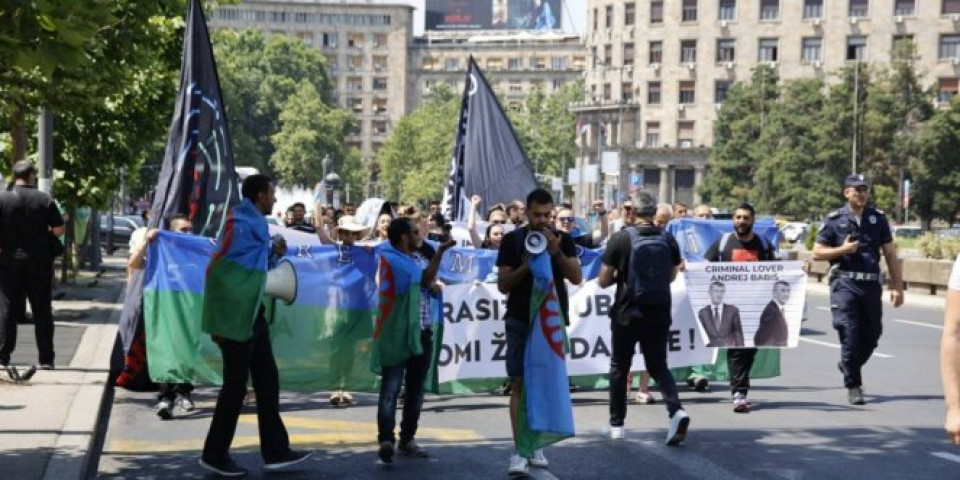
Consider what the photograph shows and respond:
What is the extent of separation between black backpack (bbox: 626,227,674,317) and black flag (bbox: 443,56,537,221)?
392 inches

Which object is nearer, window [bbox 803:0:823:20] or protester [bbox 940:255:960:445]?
protester [bbox 940:255:960:445]

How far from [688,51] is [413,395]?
96179 millimetres

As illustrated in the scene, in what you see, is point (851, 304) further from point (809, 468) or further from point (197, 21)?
point (197, 21)

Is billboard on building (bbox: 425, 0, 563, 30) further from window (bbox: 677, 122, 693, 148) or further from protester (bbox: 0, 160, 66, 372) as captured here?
protester (bbox: 0, 160, 66, 372)

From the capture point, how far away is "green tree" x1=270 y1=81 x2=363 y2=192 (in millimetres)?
121250

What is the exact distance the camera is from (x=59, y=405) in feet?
35.2

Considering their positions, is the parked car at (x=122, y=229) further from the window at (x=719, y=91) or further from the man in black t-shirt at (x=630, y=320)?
the window at (x=719, y=91)

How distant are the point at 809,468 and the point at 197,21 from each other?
5.66 metres

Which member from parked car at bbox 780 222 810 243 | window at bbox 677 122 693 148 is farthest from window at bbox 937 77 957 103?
parked car at bbox 780 222 810 243

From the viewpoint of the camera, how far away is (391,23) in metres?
172

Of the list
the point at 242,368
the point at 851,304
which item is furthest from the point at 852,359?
the point at 242,368

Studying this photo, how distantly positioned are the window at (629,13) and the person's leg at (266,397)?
326 feet

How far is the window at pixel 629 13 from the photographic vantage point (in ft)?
347

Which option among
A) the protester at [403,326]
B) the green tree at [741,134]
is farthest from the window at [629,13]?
the protester at [403,326]
